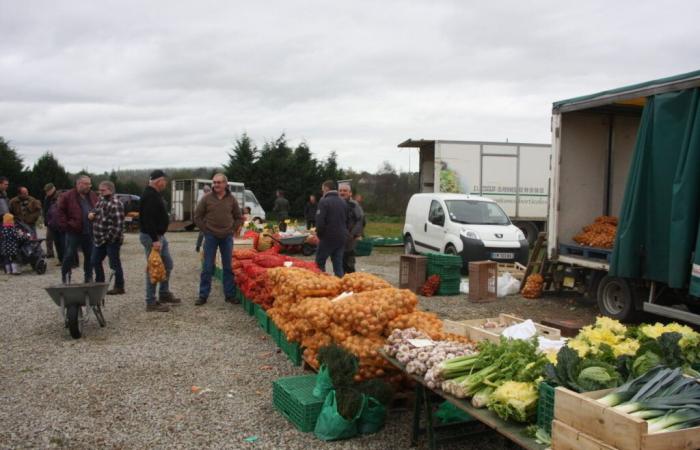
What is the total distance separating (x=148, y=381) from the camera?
18.9 feet

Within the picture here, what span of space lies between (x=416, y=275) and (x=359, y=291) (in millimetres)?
5231

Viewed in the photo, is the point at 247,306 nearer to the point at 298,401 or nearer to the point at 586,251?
the point at 298,401

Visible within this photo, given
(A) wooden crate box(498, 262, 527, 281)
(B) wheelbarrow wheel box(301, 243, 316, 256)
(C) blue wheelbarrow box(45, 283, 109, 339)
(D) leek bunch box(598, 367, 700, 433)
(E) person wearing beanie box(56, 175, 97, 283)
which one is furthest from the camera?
(B) wheelbarrow wheel box(301, 243, 316, 256)

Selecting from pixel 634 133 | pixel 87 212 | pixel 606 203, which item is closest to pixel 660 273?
pixel 606 203

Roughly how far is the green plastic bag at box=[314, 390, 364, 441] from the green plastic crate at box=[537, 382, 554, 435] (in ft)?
5.21

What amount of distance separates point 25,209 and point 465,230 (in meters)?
10.1

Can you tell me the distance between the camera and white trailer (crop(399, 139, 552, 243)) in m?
18.5

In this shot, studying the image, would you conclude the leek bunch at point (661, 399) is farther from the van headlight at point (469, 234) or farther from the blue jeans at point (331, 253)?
the van headlight at point (469, 234)

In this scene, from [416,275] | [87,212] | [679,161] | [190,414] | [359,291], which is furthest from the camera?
[416,275]

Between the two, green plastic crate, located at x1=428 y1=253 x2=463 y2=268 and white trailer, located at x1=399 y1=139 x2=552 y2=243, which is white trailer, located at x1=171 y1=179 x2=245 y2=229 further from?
green plastic crate, located at x1=428 y1=253 x2=463 y2=268

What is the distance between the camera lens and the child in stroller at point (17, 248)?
12.7m

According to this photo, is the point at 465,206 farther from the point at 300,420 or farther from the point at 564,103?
the point at 300,420

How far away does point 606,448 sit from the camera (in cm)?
278

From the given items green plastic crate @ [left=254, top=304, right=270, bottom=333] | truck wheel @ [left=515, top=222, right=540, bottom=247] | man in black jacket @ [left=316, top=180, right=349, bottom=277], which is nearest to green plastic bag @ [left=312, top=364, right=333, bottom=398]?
green plastic crate @ [left=254, top=304, right=270, bottom=333]
